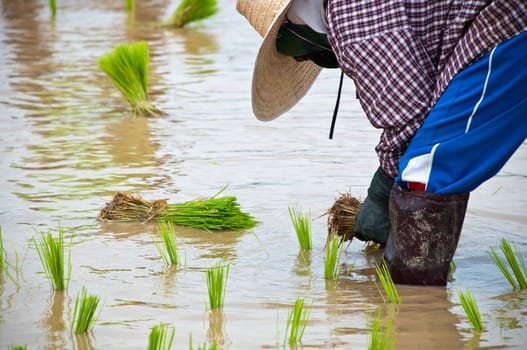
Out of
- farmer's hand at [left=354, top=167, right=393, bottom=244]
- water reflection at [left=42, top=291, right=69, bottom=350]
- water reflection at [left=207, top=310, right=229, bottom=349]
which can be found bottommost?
water reflection at [left=42, top=291, right=69, bottom=350]

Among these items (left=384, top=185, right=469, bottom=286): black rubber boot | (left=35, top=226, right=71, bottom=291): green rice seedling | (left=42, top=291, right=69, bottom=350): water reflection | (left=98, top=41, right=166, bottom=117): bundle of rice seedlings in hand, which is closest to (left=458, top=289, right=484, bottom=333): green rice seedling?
(left=384, top=185, right=469, bottom=286): black rubber boot

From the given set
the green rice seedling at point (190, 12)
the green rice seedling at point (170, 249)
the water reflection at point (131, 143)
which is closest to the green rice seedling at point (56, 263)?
the green rice seedling at point (170, 249)

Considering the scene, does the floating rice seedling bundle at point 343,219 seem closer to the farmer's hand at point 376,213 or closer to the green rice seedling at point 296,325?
the farmer's hand at point 376,213

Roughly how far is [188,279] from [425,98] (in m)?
0.89

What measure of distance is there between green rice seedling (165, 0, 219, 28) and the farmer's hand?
20.6ft

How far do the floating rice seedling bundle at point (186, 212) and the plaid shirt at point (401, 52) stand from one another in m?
0.91

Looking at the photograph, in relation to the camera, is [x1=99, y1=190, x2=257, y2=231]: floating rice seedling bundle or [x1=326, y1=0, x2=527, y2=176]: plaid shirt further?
[x1=99, y1=190, x2=257, y2=231]: floating rice seedling bundle

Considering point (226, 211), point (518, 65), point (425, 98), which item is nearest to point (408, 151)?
point (425, 98)

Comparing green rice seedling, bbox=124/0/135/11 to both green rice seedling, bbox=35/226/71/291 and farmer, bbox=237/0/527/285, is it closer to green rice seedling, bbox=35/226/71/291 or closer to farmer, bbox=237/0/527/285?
farmer, bbox=237/0/527/285

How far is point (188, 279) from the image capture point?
3.20m

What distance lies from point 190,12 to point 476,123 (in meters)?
6.86

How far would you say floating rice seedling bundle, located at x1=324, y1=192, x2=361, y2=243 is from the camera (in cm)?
357

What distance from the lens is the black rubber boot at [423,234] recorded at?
2.97 m

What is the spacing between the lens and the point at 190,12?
948 cm
